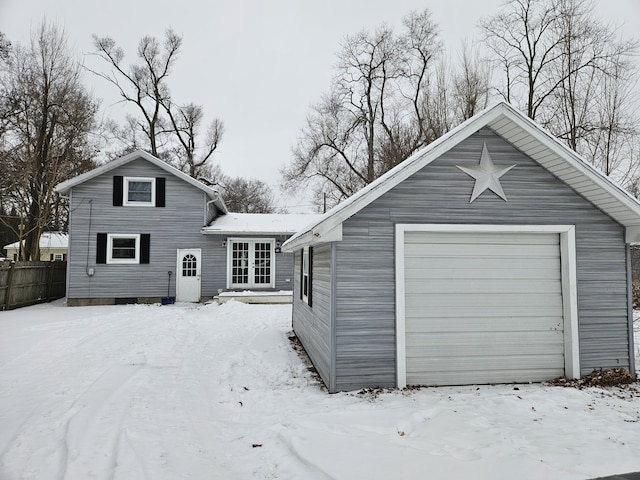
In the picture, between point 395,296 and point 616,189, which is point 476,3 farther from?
point 395,296

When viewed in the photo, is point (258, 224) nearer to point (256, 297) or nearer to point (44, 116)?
point (256, 297)

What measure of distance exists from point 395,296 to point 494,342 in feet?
5.56

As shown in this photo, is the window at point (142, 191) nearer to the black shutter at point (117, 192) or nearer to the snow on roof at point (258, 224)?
the black shutter at point (117, 192)

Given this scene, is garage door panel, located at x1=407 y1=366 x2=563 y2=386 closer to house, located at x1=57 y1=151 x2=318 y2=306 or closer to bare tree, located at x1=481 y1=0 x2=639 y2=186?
bare tree, located at x1=481 y1=0 x2=639 y2=186

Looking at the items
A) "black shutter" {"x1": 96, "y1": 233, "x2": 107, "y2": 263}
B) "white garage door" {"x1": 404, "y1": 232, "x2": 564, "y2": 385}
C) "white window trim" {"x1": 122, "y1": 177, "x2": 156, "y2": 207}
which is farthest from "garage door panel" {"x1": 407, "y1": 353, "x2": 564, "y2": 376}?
"black shutter" {"x1": 96, "y1": 233, "x2": 107, "y2": 263}

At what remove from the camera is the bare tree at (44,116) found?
54.6ft

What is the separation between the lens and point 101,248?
1520cm

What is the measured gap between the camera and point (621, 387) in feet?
18.2

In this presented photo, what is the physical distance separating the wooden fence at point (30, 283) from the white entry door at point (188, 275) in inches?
202

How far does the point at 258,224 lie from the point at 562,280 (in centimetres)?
1307

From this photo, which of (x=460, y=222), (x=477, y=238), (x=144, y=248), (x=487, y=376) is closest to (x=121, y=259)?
(x=144, y=248)

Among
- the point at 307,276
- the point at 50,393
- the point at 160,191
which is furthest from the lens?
the point at 160,191

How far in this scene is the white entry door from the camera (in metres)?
15.8

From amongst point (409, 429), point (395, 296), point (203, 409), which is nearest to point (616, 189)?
point (395, 296)
